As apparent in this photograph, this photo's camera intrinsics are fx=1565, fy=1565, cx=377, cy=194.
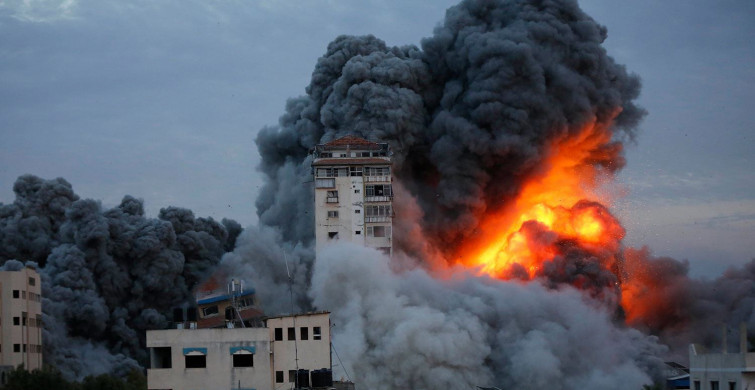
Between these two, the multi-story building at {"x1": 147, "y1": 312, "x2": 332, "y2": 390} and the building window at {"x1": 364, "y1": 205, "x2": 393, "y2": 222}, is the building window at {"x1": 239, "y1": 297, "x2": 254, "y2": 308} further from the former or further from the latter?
the multi-story building at {"x1": 147, "y1": 312, "x2": 332, "y2": 390}

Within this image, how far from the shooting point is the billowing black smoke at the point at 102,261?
9219 cm

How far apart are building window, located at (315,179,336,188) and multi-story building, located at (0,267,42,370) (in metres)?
19.4

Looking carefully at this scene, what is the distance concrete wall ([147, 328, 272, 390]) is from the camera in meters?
64.1

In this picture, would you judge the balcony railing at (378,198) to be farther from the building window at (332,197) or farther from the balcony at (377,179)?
the building window at (332,197)

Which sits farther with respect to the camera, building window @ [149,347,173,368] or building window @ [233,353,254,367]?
building window @ [149,347,173,368]

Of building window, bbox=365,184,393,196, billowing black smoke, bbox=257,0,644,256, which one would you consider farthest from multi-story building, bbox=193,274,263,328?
building window, bbox=365,184,393,196

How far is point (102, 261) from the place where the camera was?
96.4 meters

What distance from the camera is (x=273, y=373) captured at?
215 feet

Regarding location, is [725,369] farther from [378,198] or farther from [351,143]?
[351,143]

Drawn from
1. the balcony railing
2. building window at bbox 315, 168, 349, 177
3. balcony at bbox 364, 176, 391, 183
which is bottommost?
the balcony railing

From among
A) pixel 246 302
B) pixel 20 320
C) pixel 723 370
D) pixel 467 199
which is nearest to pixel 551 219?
pixel 467 199

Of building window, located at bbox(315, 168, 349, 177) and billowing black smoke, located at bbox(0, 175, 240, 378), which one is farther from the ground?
building window, located at bbox(315, 168, 349, 177)

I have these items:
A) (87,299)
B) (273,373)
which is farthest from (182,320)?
(87,299)

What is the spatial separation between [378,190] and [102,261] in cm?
1756
